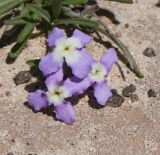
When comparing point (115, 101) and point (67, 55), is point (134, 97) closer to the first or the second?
point (115, 101)

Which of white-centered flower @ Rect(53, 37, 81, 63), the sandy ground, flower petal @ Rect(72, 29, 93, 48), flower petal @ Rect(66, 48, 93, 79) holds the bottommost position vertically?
the sandy ground

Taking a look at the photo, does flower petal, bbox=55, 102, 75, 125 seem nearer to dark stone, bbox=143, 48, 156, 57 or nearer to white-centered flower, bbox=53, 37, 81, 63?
white-centered flower, bbox=53, 37, 81, 63

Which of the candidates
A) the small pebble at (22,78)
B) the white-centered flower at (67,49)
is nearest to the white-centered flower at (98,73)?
the white-centered flower at (67,49)

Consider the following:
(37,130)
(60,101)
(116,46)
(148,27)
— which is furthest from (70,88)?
(148,27)

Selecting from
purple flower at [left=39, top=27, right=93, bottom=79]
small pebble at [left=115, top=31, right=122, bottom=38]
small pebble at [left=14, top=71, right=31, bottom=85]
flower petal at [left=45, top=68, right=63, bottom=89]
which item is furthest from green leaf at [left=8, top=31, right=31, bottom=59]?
small pebble at [left=115, top=31, right=122, bottom=38]

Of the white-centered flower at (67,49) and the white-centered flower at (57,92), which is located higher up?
the white-centered flower at (67,49)

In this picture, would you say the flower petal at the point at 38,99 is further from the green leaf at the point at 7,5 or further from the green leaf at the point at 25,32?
the green leaf at the point at 7,5
